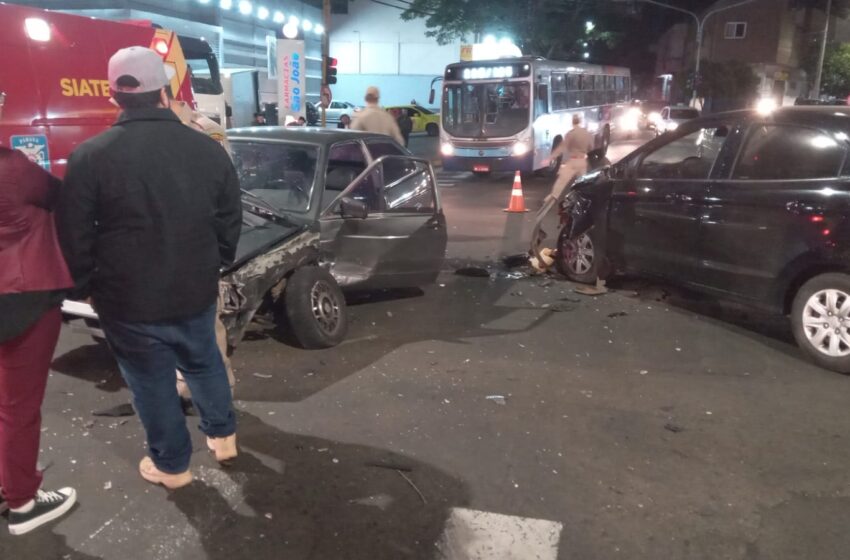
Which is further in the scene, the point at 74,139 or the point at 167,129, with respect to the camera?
the point at 74,139

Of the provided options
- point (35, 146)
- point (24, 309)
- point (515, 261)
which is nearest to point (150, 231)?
point (24, 309)

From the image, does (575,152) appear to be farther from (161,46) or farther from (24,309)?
(24,309)

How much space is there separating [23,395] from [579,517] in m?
2.48

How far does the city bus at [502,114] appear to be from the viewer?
725 inches

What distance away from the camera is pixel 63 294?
9.76ft

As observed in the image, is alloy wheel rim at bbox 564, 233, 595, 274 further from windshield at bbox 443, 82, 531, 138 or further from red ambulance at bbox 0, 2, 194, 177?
windshield at bbox 443, 82, 531, 138

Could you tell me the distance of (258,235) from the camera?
5.15 meters

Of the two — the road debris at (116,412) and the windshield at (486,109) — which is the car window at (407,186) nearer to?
the road debris at (116,412)

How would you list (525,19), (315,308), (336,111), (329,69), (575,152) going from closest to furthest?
(315,308) < (575,152) < (329,69) < (525,19) < (336,111)

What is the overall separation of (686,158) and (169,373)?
5.39 m

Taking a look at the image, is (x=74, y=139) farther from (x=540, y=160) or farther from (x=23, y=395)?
(x=540, y=160)

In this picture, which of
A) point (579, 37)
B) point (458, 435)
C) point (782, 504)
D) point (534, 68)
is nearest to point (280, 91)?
point (534, 68)

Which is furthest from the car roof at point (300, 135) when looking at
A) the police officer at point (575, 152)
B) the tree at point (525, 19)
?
the tree at point (525, 19)

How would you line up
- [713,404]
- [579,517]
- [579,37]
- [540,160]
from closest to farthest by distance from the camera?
1. [579,517]
2. [713,404]
3. [540,160]
4. [579,37]
